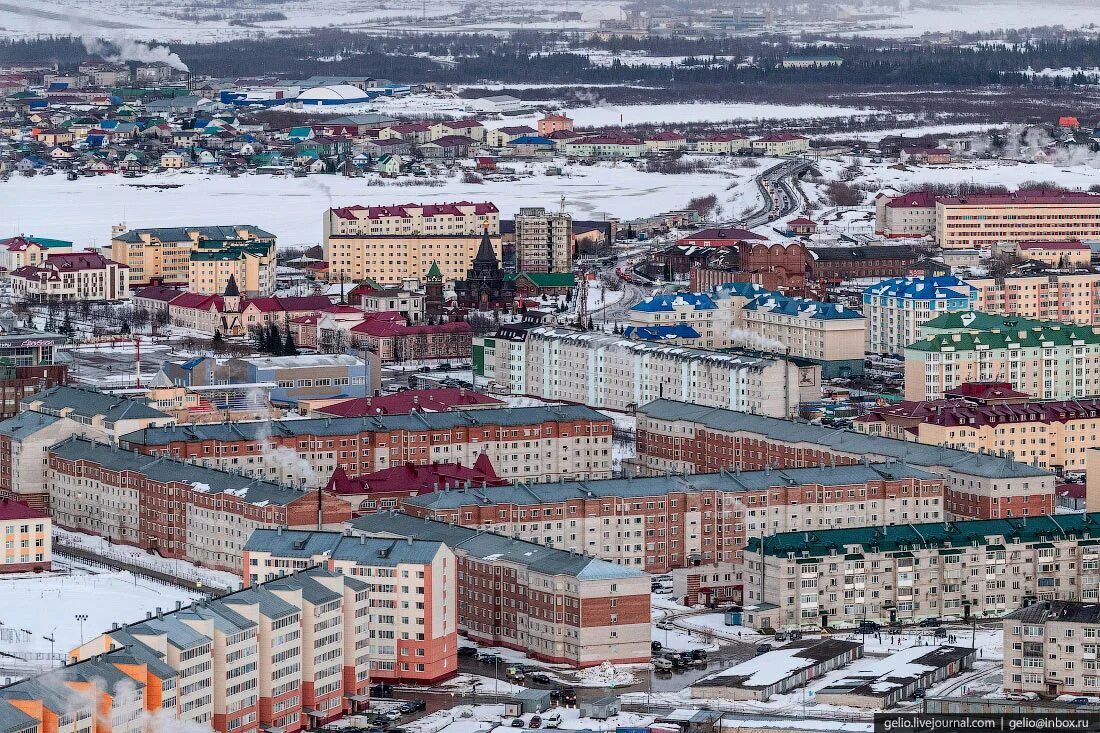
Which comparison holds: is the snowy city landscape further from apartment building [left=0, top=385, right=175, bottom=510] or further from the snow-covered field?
the snow-covered field

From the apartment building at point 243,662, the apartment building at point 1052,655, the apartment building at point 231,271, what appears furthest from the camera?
the apartment building at point 231,271

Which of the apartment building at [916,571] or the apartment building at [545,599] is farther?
the apartment building at [916,571]

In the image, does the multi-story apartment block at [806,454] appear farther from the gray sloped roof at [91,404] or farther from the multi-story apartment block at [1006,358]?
the gray sloped roof at [91,404]

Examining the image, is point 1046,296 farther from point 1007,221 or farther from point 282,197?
point 282,197

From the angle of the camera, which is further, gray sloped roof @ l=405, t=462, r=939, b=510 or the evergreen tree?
the evergreen tree

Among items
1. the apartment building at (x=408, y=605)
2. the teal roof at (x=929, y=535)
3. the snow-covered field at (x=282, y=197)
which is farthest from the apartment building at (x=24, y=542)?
the snow-covered field at (x=282, y=197)

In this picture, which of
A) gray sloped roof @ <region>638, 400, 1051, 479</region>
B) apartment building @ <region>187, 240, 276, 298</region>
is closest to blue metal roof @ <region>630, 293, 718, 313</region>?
gray sloped roof @ <region>638, 400, 1051, 479</region>

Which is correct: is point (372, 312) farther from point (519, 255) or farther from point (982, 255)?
point (982, 255)
